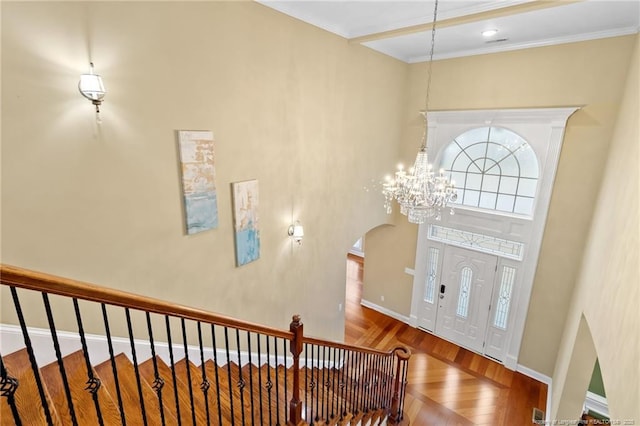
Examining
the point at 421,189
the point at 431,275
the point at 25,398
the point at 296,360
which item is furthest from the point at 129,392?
the point at 431,275

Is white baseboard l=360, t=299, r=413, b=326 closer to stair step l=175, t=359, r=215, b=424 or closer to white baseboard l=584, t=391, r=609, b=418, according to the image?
white baseboard l=584, t=391, r=609, b=418

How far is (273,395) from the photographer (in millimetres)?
3305

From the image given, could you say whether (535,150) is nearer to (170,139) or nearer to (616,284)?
(616,284)

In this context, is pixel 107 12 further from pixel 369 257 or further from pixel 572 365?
pixel 369 257

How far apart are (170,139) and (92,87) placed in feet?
2.27

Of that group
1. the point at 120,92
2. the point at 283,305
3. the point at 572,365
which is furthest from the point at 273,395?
the point at 572,365

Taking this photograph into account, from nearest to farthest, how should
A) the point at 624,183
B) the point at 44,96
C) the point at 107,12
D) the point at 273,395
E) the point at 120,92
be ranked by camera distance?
the point at 44,96, the point at 107,12, the point at 120,92, the point at 624,183, the point at 273,395

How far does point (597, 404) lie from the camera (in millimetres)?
5203

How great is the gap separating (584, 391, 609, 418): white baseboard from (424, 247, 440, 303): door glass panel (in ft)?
9.16

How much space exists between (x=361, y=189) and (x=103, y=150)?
3819 mm

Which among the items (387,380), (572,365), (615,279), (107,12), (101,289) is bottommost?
(387,380)

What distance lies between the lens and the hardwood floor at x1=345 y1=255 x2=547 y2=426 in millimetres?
4766

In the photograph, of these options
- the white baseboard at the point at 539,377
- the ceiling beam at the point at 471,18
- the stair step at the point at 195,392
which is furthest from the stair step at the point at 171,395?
the white baseboard at the point at 539,377

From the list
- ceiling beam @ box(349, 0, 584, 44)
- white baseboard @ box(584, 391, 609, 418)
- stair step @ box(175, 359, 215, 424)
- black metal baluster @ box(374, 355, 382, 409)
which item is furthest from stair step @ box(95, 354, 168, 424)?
white baseboard @ box(584, 391, 609, 418)
